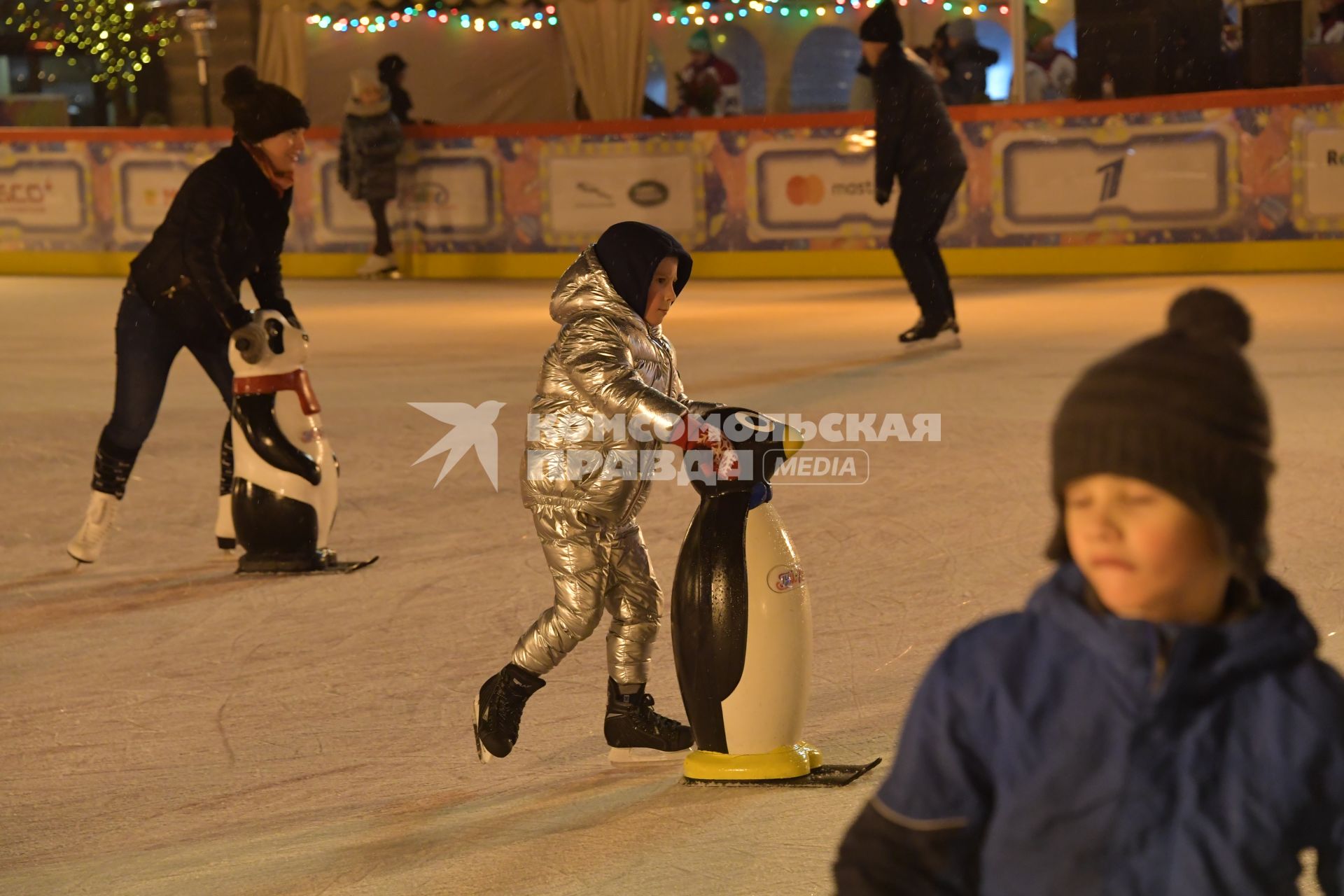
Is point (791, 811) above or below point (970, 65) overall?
below

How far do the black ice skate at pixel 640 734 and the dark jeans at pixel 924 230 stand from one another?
597 cm

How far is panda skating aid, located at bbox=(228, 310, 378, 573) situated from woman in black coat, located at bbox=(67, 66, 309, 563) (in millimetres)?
140

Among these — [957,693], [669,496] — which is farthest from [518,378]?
[957,693]

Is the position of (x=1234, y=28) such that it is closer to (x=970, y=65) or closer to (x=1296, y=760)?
(x=970, y=65)

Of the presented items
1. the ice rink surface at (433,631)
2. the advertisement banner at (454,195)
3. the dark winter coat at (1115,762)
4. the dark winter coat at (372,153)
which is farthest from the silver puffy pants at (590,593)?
the advertisement banner at (454,195)

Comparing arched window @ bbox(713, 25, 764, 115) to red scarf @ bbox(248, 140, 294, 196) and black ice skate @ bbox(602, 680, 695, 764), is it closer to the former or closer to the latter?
red scarf @ bbox(248, 140, 294, 196)

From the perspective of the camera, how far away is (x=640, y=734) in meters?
3.31

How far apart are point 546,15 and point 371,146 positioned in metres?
4.52

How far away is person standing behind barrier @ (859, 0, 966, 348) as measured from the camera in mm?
9008

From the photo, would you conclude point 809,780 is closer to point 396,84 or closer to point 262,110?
point 262,110

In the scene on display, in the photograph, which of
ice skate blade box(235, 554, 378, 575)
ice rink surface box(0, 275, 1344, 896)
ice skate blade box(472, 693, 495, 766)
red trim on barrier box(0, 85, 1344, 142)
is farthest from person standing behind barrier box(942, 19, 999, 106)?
ice skate blade box(472, 693, 495, 766)

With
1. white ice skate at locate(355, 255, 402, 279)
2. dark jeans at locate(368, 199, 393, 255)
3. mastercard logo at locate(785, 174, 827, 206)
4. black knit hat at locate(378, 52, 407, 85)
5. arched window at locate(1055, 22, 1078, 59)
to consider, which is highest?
Answer: arched window at locate(1055, 22, 1078, 59)

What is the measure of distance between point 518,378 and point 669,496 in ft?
9.19

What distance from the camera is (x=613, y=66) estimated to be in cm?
1438
